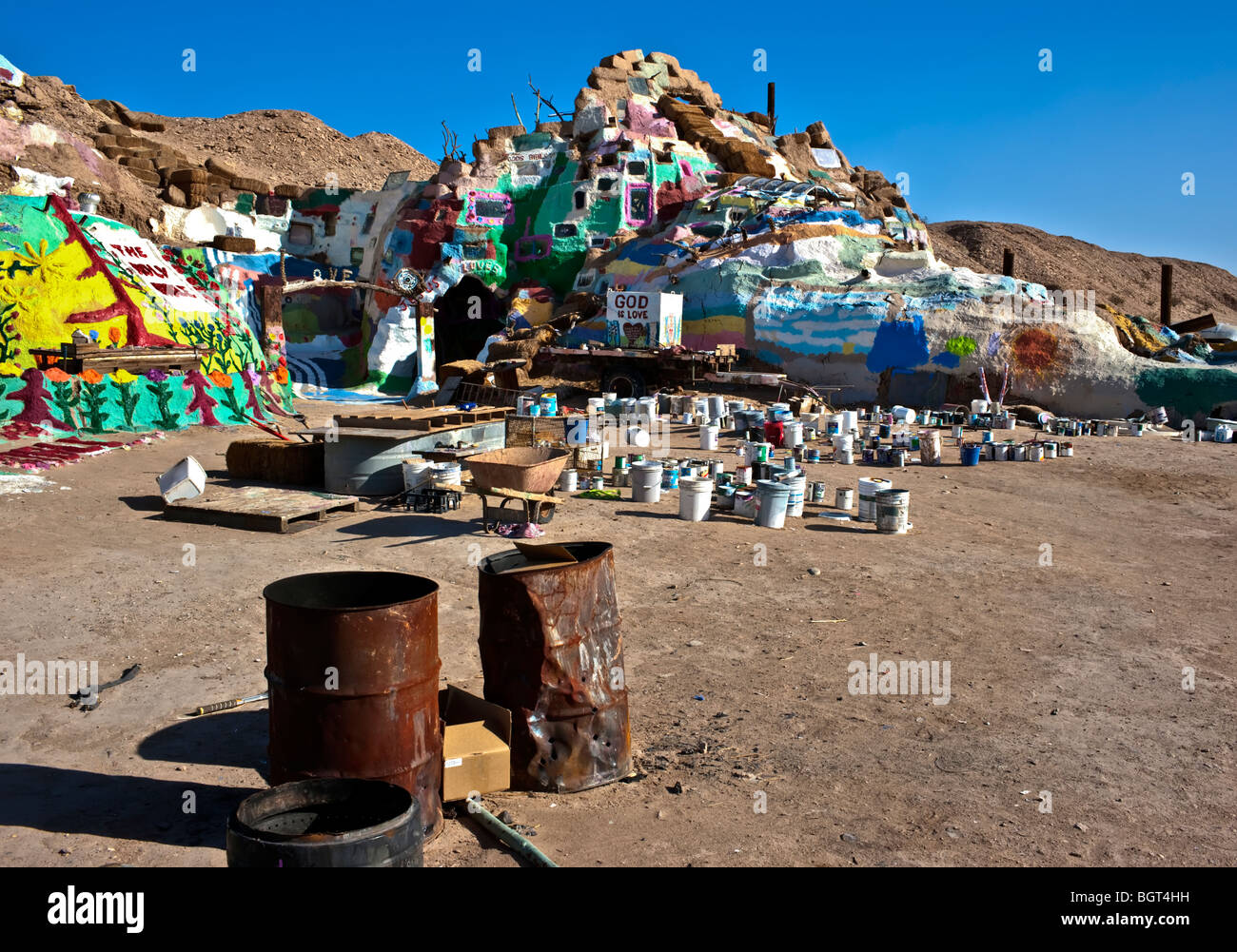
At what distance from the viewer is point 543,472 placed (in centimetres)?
990

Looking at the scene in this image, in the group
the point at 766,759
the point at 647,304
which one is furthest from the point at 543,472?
the point at 647,304

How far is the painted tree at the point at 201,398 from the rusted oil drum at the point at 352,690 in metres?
14.1

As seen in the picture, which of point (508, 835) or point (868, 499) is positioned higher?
point (868, 499)

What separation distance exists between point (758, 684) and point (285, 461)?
8084mm

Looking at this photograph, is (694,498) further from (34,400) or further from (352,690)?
(34,400)

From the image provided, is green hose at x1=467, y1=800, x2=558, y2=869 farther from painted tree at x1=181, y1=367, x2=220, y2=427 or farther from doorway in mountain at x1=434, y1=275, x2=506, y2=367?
doorway in mountain at x1=434, y1=275, x2=506, y2=367

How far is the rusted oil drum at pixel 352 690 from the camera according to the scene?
385cm

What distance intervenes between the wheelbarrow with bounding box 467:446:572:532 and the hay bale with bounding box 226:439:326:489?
9.07 ft

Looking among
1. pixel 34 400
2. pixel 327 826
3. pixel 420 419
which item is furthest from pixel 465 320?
pixel 327 826

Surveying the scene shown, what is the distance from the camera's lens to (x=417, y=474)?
11.0 metres

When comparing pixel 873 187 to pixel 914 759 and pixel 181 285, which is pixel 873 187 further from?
pixel 914 759

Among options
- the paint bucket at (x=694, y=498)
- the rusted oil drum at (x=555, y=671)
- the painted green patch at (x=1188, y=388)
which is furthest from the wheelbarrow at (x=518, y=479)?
the painted green patch at (x=1188, y=388)

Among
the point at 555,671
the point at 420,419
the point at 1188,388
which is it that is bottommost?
the point at 555,671

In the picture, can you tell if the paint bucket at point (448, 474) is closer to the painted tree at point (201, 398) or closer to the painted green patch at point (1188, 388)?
the painted tree at point (201, 398)
